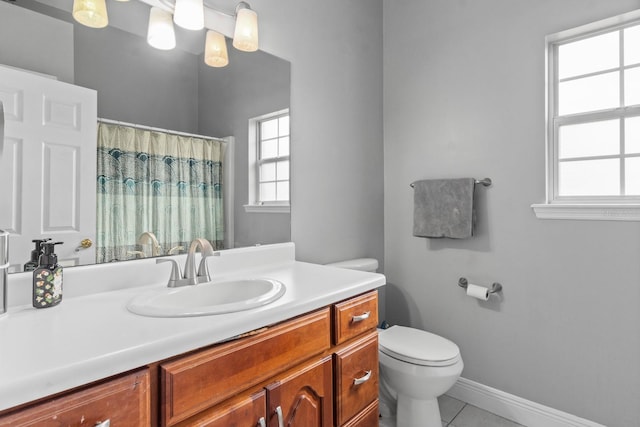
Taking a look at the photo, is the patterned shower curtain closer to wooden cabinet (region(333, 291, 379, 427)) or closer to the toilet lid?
wooden cabinet (region(333, 291, 379, 427))

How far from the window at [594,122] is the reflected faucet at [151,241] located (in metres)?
1.81

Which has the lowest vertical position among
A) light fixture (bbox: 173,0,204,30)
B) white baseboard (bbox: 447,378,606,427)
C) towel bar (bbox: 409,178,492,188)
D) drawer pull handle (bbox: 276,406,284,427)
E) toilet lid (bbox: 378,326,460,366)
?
white baseboard (bbox: 447,378,606,427)

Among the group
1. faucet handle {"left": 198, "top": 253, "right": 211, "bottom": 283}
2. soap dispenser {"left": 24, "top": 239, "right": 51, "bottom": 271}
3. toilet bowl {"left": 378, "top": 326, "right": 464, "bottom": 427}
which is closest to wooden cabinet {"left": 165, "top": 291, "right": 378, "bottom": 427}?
toilet bowl {"left": 378, "top": 326, "right": 464, "bottom": 427}

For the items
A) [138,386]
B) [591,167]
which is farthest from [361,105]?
[138,386]

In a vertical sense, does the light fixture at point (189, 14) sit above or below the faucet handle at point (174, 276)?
above

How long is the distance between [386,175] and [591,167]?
A: 3.75ft

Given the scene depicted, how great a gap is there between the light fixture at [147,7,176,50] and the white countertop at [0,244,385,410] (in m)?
0.86

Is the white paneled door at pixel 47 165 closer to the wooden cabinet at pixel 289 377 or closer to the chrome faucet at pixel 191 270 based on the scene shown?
the chrome faucet at pixel 191 270

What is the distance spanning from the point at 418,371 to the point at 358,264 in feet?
2.24

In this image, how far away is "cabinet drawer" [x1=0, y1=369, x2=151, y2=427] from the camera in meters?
0.60

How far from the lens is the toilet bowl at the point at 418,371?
1604mm

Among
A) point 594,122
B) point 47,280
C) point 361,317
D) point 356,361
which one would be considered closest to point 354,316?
point 361,317

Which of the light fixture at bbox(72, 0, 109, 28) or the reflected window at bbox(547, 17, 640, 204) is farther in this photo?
the reflected window at bbox(547, 17, 640, 204)

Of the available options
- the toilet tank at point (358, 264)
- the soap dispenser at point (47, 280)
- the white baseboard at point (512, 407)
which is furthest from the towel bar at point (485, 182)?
the soap dispenser at point (47, 280)
